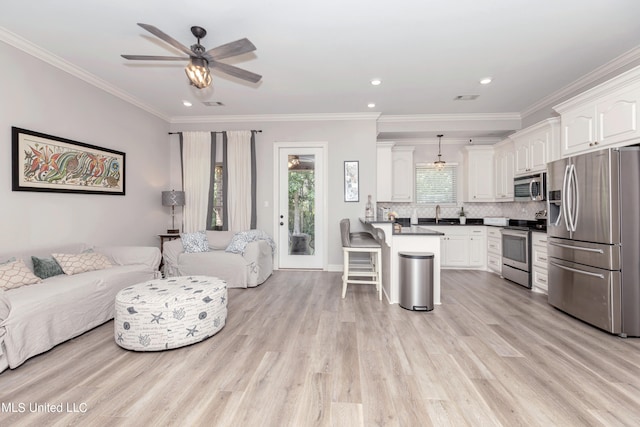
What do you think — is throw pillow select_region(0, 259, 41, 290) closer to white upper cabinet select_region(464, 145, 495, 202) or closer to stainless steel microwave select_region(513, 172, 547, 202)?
stainless steel microwave select_region(513, 172, 547, 202)

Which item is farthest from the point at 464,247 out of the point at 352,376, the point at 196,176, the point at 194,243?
the point at 196,176

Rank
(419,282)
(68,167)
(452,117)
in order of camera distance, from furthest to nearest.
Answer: (452,117)
(68,167)
(419,282)

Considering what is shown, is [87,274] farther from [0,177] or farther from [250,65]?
[250,65]

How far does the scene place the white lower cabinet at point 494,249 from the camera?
4.93 meters

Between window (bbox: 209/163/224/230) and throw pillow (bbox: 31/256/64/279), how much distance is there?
2.52 meters

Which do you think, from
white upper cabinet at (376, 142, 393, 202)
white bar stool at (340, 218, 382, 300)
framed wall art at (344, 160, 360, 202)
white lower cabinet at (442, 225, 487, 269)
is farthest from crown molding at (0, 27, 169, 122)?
white lower cabinet at (442, 225, 487, 269)

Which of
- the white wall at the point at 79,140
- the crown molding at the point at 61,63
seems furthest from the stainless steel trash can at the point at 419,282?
the crown molding at the point at 61,63

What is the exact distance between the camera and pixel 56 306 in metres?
2.39

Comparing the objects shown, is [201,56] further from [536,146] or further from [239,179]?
[536,146]

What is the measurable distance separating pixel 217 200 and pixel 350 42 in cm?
368

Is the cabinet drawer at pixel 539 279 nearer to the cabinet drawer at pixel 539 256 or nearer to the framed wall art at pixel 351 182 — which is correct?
the cabinet drawer at pixel 539 256

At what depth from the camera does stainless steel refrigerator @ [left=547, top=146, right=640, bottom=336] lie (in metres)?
2.60

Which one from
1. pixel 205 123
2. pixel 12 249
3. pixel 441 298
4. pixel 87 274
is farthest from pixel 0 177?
pixel 441 298

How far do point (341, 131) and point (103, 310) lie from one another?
4.34 meters
